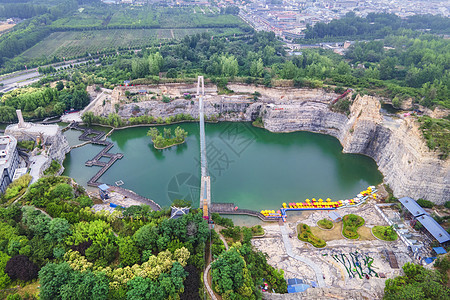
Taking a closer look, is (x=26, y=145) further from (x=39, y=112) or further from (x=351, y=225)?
(x=351, y=225)

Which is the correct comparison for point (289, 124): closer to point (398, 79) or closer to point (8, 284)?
point (398, 79)

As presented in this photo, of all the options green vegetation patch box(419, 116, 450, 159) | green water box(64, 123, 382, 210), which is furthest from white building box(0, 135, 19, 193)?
green vegetation patch box(419, 116, 450, 159)

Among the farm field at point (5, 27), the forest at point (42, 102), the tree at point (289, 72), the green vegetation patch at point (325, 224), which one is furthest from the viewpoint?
the farm field at point (5, 27)

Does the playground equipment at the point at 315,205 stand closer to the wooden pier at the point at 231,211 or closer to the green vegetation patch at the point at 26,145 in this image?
the wooden pier at the point at 231,211

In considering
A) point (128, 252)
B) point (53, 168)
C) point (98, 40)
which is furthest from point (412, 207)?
point (98, 40)

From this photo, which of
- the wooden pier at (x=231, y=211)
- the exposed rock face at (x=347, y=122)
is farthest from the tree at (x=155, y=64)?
the wooden pier at (x=231, y=211)

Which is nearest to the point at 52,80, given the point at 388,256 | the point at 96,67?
the point at 96,67

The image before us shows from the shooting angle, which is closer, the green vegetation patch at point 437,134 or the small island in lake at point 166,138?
the green vegetation patch at point 437,134
